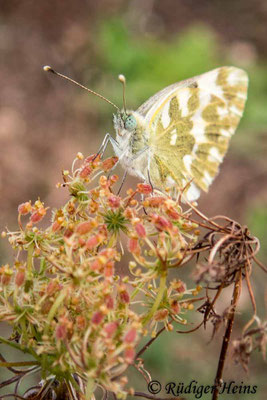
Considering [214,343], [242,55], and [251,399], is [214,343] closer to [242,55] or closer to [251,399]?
[251,399]

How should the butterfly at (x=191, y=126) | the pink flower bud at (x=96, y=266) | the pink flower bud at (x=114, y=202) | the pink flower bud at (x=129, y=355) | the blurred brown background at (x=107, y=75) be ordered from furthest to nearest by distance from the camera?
the blurred brown background at (x=107, y=75), the butterfly at (x=191, y=126), the pink flower bud at (x=114, y=202), the pink flower bud at (x=96, y=266), the pink flower bud at (x=129, y=355)

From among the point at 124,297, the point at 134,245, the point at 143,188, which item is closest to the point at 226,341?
the point at 124,297

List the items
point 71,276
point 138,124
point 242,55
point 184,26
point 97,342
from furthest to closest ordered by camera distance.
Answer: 1. point 184,26
2. point 242,55
3. point 138,124
4. point 71,276
5. point 97,342

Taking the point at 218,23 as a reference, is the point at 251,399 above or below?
below

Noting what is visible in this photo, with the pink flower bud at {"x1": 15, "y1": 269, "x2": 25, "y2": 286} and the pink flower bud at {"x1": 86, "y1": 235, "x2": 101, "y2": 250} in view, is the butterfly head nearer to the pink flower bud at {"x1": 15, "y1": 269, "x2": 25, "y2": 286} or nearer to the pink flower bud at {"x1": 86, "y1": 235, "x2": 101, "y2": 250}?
the pink flower bud at {"x1": 86, "y1": 235, "x2": 101, "y2": 250}

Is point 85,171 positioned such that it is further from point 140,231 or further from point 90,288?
point 90,288

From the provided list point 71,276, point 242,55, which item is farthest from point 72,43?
point 71,276

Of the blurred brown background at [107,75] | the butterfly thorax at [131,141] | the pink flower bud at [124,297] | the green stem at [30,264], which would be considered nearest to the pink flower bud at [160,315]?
the pink flower bud at [124,297]

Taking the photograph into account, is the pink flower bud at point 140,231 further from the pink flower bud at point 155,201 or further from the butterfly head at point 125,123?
the butterfly head at point 125,123
